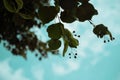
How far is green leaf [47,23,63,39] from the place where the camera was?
1.76m

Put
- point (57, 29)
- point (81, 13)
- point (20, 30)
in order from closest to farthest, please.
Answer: point (81, 13), point (57, 29), point (20, 30)

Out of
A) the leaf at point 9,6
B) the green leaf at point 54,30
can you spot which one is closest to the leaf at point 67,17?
the green leaf at point 54,30

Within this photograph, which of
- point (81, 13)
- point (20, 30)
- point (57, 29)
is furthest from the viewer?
point (20, 30)

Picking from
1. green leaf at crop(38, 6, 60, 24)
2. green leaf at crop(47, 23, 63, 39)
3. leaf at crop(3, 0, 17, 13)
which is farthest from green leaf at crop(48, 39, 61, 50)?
leaf at crop(3, 0, 17, 13)

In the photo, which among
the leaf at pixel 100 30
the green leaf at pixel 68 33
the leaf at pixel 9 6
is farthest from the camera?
the green leaf at pixel 68 33

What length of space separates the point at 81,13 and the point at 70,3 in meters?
0.08

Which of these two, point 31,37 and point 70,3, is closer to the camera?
point 70,3

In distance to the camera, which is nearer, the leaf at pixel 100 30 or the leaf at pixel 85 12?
the leaf at pixel 85 12

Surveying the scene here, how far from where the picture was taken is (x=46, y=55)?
1275 centimetres

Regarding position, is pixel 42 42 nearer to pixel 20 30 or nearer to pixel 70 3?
pixel 20 30

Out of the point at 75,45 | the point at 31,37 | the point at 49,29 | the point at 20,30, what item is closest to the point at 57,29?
the point at 49,29

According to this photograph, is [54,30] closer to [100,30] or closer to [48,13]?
[48,13]

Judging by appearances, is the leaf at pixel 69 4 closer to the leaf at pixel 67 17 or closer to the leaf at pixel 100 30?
the leaf at pixel 67 17

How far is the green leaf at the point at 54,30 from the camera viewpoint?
176 centimetres
